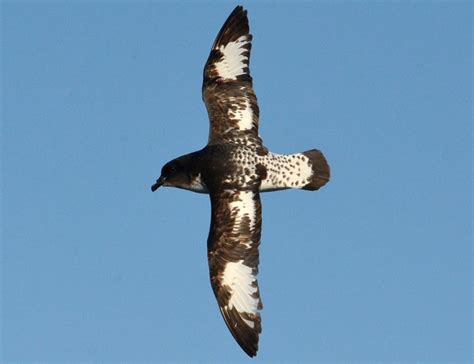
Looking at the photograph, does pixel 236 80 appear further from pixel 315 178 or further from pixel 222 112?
pixel 315 178

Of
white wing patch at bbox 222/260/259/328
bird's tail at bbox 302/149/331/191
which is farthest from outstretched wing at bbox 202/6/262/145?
white wing patch at bbox 222/260/259/328

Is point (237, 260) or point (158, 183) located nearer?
point (237, 260)

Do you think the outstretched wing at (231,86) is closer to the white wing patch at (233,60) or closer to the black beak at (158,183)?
the white wing patch at (233,60)

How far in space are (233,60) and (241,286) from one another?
13.1ft

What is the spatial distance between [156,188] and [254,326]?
2.98 m

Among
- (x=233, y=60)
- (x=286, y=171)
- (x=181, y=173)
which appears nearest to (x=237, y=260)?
(x=286, y=171)

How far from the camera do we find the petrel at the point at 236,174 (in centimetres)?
2072

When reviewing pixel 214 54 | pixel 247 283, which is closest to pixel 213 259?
pixel 247 283

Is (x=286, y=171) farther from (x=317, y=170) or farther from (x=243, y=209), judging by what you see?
(x=243, y=209)

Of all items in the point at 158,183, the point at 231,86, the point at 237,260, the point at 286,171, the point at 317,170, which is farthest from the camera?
the point at 231,86

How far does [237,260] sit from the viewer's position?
20.8 metres

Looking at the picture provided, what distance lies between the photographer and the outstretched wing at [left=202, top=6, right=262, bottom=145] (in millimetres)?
22203

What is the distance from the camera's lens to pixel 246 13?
75.4ft

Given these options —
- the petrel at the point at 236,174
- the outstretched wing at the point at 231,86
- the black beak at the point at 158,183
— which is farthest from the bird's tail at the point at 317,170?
the black beak at the point at 158,183
